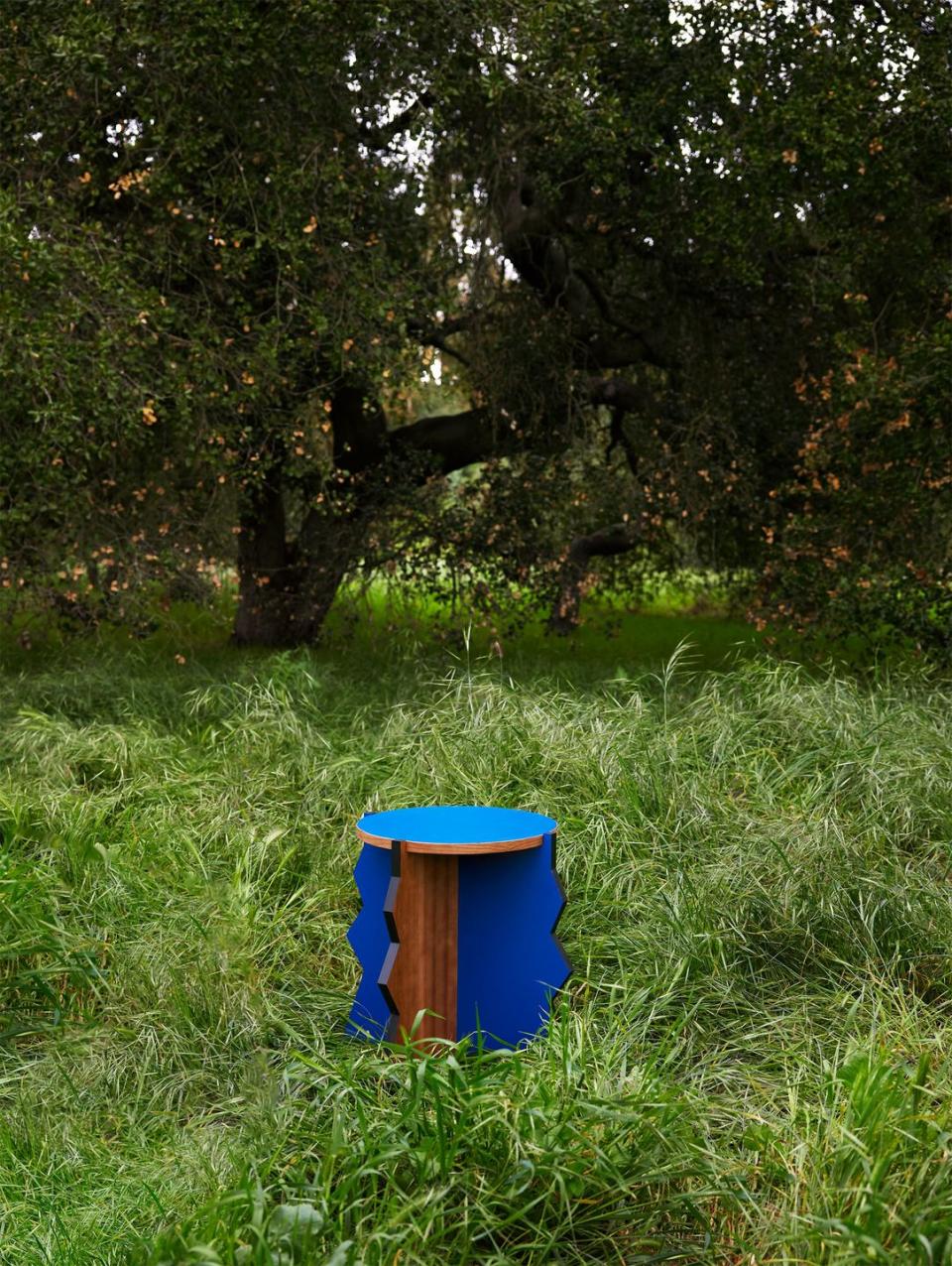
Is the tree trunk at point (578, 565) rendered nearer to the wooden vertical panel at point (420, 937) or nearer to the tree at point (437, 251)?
the tree at point (437, 251)

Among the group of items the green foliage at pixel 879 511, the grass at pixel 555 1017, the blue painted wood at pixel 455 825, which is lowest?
the grass at pixel 555 1017

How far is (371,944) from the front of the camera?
3678 millimetres

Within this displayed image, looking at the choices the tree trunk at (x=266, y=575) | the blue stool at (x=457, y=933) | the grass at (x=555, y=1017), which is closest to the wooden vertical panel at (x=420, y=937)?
the blue stool at (x=457, y=933)

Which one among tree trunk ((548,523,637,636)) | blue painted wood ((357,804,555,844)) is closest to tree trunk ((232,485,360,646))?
tree trunk ((548,523,637,636))

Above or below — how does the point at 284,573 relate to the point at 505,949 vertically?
above

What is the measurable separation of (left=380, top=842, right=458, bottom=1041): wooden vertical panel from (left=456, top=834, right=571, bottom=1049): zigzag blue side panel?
4 centimetres

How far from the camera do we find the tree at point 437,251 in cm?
756

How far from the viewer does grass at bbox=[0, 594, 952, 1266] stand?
255 cm

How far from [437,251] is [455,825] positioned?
7013mm

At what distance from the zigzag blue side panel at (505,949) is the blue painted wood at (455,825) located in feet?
0.23

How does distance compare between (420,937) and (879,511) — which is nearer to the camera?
(420,937)

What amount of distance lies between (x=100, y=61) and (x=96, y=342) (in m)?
1.57

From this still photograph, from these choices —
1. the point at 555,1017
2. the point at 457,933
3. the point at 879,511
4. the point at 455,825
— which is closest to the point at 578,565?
the point at 879,511

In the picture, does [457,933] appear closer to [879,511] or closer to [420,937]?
[420,937]
